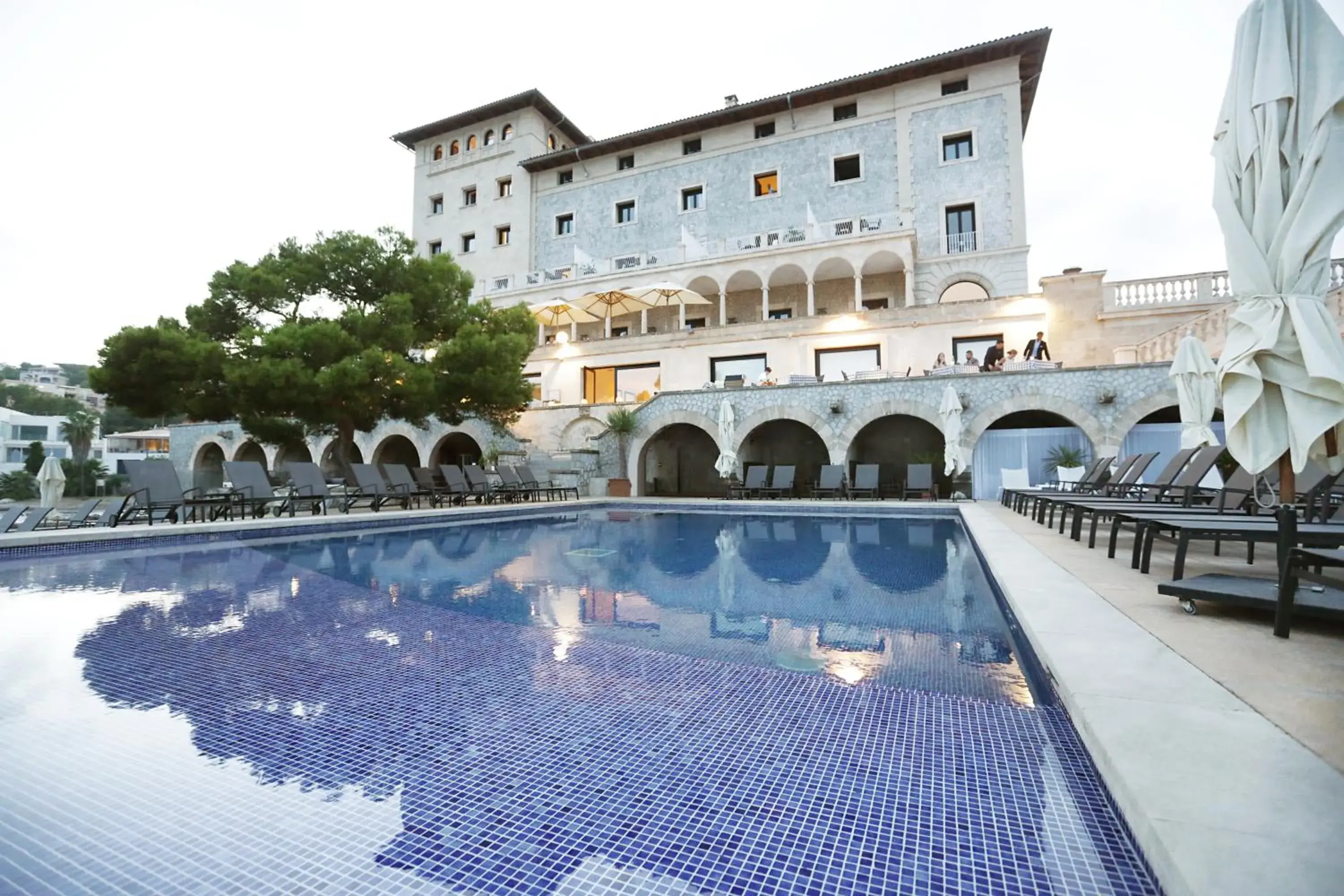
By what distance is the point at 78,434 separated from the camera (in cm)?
5203

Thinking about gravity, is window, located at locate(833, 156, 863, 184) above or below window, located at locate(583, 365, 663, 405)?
above

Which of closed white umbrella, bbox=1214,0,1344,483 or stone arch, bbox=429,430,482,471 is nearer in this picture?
closed white umbrella, bbox=1214,0,1344,483

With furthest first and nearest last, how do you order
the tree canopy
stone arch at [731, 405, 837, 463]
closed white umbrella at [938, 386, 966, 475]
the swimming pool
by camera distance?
stone arch at [731, 405, 837, 463] → closed white umbrella at [938, 386, 966, 475] → the tree canopy → the swimming pool

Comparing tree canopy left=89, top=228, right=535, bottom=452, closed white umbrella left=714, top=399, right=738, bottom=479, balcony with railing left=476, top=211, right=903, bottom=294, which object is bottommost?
closed white umbrella left=714, top=399, right=738, bottom=479

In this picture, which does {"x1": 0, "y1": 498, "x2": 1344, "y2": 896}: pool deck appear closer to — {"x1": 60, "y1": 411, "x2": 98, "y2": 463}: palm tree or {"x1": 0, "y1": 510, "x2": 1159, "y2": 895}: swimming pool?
{"x1": 0, "y1": 510, "x2": 1159, "y2": 895}: swimming pool

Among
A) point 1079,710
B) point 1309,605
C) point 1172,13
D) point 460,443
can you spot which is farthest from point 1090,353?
point 460,443

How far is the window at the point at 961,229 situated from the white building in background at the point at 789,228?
0.06m

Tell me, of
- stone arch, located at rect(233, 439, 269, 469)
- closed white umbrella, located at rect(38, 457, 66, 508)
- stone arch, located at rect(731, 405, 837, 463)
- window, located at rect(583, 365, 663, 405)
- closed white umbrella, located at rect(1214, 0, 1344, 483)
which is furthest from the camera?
stone arch, located at rect(233, 439, 269, 469)

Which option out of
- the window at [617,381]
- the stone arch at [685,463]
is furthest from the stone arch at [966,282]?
the window at [617,381]

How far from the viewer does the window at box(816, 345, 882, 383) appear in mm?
19781

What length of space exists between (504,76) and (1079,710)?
209ft

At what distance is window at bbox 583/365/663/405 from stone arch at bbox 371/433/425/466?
6726 millimetres

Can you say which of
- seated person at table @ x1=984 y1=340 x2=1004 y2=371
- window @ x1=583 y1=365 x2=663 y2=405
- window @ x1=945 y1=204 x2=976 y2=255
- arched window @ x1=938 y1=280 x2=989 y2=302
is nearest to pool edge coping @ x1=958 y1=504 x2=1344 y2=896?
seated person at table @ x1=984 y1=340 x2=1004 y2=371

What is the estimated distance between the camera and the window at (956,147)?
21.6m
